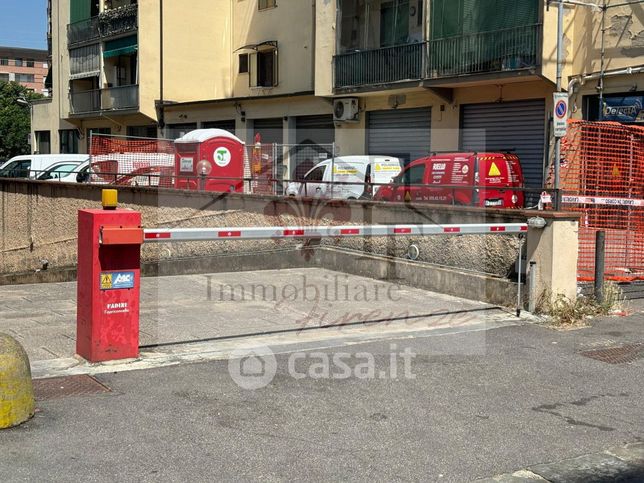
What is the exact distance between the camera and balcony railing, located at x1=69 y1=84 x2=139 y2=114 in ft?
122

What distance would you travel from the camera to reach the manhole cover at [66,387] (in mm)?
5770

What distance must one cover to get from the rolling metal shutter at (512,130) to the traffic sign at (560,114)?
27.9 feet

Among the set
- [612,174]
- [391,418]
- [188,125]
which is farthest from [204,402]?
[188,125]

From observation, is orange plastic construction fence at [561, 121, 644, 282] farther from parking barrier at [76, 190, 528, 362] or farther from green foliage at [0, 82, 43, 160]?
green foliage at [0, 82, 43, 160]

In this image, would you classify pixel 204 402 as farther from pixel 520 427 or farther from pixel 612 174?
pixel 612 174

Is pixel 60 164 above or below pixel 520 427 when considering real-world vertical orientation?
above

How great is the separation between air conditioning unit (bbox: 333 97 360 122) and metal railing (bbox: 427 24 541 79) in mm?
4219

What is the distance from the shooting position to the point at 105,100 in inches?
1547

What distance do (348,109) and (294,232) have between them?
19.7 meters

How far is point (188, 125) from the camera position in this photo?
3644cm

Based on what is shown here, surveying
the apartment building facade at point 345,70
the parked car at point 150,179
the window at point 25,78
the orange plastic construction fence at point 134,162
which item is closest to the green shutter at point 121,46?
the apartment building facade at point 345,70

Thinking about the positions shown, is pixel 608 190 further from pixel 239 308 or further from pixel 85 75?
pixel 85 75

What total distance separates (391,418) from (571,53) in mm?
16947

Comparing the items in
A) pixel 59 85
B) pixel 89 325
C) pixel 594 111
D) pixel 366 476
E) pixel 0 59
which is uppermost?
pixel 0 59
